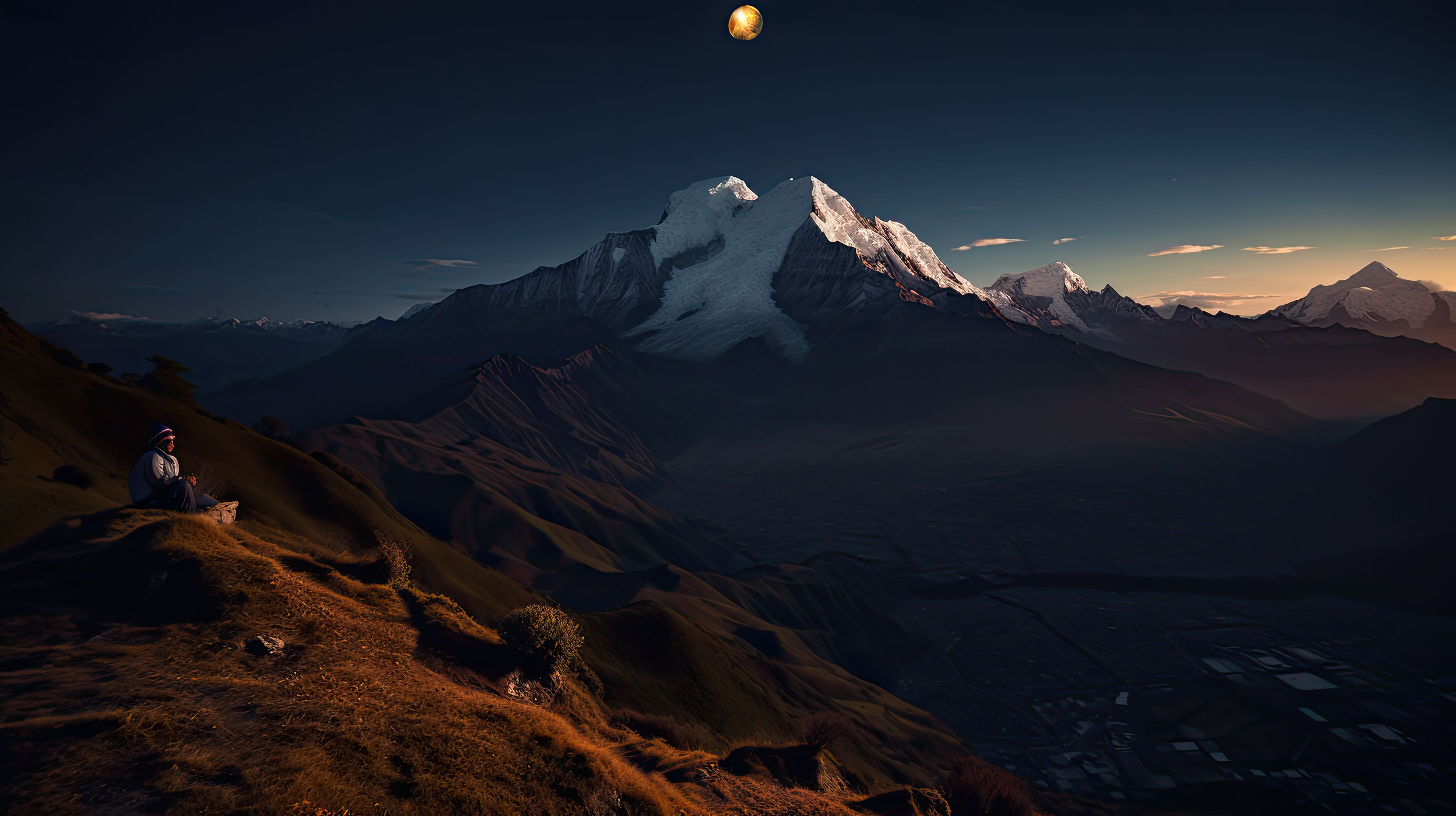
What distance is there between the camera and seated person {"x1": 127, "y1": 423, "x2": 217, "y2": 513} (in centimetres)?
1892

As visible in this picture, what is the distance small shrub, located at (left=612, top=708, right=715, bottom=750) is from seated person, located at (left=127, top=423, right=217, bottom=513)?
16.7 m

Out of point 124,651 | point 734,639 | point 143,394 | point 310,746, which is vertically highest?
point 143,394

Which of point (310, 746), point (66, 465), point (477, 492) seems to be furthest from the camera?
point (477, 492)

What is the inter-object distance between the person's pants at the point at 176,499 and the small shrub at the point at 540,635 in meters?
11.2

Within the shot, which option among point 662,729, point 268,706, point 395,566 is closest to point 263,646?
point 268,706

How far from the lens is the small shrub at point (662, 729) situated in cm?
2186

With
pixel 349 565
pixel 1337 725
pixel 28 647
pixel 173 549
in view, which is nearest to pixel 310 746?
pixel 28 647

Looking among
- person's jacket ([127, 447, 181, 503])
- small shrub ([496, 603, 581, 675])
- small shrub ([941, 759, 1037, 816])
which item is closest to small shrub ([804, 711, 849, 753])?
small shrub ([941, 759, 1037, 816])

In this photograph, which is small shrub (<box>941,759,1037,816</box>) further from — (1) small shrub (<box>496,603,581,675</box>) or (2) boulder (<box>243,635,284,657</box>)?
(2) boulder (<box>243,635,284,657</box>)

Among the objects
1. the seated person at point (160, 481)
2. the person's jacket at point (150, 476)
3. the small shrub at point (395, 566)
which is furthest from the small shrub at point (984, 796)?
the person's jacket at point (150, 476)

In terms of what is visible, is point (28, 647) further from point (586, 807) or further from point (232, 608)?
point (586, 807)

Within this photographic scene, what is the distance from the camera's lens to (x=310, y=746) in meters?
11.3

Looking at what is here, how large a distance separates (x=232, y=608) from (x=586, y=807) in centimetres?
1069

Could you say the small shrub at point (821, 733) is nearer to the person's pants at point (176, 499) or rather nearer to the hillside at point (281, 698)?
the hillside at point (281, 698)
